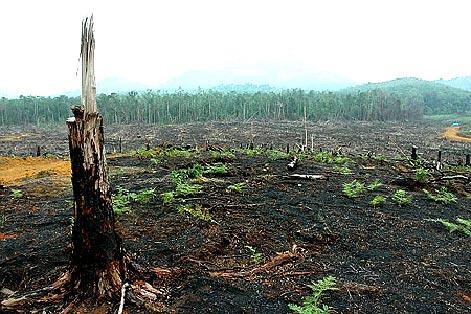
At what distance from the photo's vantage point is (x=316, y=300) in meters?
4.64

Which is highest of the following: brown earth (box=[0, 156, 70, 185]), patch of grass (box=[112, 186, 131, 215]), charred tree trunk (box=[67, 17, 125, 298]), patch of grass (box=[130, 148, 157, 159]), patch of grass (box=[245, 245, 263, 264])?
charred tree trunk (box=[67, 17, 125, 298])

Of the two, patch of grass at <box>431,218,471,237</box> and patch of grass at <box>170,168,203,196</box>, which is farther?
patch of grass at <box>170,168,203,196</box>

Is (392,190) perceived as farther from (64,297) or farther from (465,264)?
(64,297)

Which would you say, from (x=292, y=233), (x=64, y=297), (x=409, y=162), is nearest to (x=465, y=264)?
(x=292, y=233)

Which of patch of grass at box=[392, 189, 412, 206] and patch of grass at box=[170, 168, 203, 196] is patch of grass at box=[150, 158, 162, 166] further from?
patch of grass at box=[392, 189, 412, 206]

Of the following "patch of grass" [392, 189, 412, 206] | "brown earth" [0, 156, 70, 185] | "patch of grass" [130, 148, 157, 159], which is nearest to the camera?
"patch of grass" [392, 189, 412, 206]

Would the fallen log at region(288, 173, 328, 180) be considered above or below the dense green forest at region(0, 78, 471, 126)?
below

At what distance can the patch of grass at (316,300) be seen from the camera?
14.2ft

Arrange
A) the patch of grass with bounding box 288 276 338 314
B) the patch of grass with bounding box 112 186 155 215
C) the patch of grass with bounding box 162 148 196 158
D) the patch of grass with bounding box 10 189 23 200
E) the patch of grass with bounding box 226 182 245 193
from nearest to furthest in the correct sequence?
the patch of grass with bounding box 288 276 338 314 < the patch of grass with bounding box 112 186 155 215 < the patch of grass with bounding box 226 182 245 193 < the patch of grass with bounding box 10 189 23 200 < the patch of grass with bounding box 162 148 196 158

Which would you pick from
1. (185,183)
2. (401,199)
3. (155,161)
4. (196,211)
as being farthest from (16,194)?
(401,199)

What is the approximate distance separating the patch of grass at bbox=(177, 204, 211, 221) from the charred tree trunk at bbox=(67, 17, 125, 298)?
2.81 meters

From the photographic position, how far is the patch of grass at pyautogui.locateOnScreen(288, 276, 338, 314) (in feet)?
14.2

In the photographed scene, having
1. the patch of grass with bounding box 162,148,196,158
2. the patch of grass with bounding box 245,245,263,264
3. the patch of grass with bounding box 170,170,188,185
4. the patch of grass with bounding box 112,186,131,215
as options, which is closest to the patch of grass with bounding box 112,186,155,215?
the patch of grass with bounding box 112,186,131,215

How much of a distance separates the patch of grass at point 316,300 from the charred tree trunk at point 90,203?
1.95m
